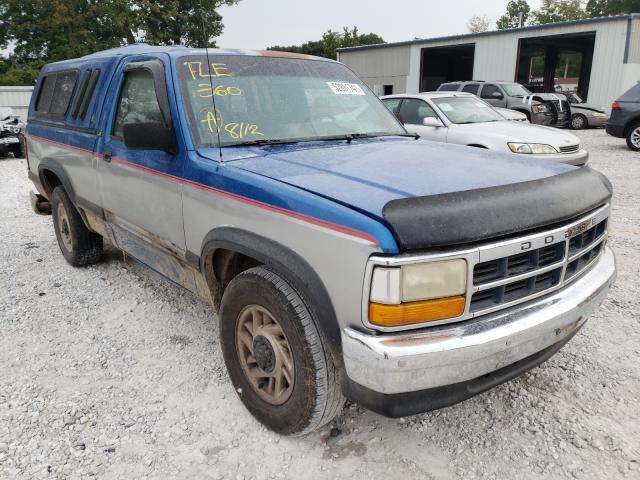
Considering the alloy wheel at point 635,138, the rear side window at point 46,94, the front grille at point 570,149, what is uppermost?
the rear side window at point 46,94

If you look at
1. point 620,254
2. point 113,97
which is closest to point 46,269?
point 113,97

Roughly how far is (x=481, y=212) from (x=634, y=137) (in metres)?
12.9

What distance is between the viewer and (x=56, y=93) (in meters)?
4.79

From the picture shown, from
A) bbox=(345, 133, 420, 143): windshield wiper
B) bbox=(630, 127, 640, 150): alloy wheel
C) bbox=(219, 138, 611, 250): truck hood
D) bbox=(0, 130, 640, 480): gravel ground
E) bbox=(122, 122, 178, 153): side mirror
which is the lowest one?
bbox=(0, 130, 640, 480): gravel ground

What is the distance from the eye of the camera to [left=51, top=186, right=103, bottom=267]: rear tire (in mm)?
4766

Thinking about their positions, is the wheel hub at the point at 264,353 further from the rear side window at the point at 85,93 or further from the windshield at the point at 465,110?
the windshield at the point at 465,110

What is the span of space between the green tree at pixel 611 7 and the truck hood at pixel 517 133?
172ft

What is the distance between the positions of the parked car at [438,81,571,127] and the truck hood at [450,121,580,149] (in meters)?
8.30

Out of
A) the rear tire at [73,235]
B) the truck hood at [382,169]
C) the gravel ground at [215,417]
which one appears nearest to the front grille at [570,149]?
the gravel ground at [215,417]

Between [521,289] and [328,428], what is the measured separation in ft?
4.00

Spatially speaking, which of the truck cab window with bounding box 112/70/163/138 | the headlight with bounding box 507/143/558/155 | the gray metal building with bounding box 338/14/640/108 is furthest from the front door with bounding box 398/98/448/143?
the gray metal building with bounding box 338/14/640/108

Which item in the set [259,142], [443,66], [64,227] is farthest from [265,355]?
[443,66]

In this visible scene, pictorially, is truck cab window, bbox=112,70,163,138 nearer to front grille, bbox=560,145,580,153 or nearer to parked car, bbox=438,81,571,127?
front grille, bbox=560,145,580,153

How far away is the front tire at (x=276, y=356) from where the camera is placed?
225 centimetres
